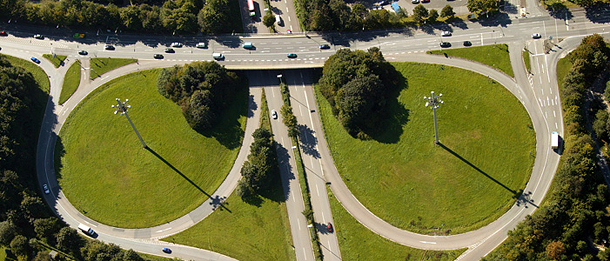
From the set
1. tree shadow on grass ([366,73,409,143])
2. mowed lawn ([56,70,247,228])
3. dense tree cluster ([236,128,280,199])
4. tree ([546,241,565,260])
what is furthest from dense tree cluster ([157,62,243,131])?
tree ([546,241,565,260])

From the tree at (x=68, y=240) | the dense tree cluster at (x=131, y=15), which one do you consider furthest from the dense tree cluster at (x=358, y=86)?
the tree at (x=68, y=240)

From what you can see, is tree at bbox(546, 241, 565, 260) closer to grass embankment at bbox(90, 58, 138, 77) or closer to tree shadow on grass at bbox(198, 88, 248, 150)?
tree shadow on grass at bbox(198, 88, 248, 150)

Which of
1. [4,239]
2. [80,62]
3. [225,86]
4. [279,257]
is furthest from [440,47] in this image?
[4,239]

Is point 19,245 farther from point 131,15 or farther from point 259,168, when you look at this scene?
point 131,15

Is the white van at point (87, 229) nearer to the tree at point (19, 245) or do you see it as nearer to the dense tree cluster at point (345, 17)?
the tree at point (19, 245)

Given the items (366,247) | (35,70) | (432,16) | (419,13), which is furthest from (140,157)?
(432,16)
